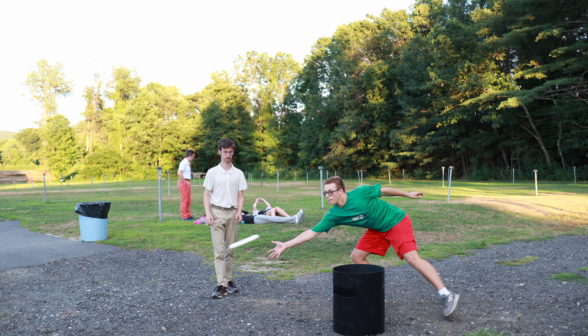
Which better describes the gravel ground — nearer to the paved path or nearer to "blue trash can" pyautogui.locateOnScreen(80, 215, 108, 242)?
the paved path

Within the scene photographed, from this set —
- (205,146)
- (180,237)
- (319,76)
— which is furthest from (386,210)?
(205,146)

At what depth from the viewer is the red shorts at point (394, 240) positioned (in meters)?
4.42

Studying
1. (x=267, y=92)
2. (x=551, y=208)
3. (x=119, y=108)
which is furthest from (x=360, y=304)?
(x=119, y=108)

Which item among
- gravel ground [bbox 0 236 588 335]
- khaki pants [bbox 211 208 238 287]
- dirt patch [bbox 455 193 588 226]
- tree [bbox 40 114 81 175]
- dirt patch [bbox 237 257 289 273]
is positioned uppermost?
tree [bbox 40 114 81 175]

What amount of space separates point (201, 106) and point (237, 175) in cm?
6176

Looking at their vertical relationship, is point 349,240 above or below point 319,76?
below

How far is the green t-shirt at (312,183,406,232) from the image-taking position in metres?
Answer: 4.23

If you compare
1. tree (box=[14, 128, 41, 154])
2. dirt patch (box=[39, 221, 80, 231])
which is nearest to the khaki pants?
dirt patch (box=[39, 221, 80, 231])

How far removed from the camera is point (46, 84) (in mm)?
61844

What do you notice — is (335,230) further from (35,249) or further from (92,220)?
(35,249)

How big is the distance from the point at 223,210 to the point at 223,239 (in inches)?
15.0

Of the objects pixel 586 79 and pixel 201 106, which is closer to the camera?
pixel 586 79

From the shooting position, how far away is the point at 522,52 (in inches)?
1284

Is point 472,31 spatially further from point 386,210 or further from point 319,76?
point 386,210
